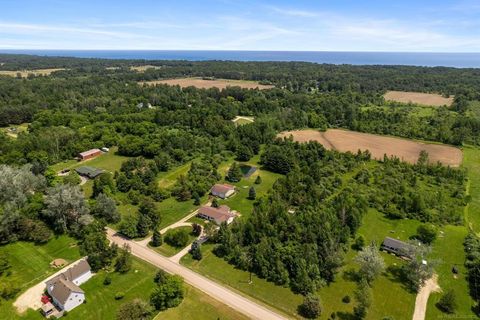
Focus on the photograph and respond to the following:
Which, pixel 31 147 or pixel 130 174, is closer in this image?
Result: pixel 130 174

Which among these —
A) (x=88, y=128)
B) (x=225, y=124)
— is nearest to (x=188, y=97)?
(x=225, y=124)

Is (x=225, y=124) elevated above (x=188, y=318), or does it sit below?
above

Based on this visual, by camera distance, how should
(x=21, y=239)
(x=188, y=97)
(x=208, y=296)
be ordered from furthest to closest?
Answer: (x=188, y=97) → (x=21, y=239) → (x=208, y=296)

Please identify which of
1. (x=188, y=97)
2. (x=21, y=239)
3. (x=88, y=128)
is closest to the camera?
(x=21, y=239)

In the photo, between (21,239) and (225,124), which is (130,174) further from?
(225,124)

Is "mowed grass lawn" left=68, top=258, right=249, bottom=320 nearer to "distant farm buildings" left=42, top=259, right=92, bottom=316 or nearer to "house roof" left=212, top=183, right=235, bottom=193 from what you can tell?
"distant farm buildings" left=42, top=259, right=92, bottom=316

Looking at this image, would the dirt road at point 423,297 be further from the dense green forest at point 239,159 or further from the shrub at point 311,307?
the shrub at point 311,307
